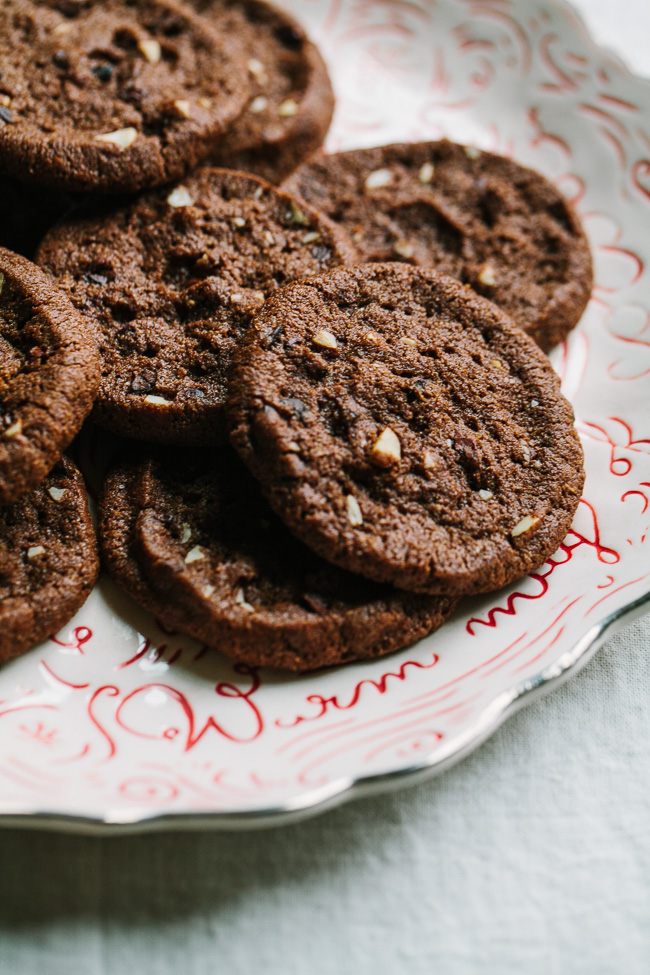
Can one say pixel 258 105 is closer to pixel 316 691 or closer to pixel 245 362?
pixel 245 362

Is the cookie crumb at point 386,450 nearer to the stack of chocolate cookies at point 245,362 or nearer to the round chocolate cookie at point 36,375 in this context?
the stack of chocolate cookies at point 245,362

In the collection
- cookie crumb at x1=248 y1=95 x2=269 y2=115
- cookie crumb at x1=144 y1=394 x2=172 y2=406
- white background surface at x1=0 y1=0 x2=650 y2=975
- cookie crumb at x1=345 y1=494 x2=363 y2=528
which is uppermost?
cookie crumb at x1=248 y1=95 x2=269 y2=115

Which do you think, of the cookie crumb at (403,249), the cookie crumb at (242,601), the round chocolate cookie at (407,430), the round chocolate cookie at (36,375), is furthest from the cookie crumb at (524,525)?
the round chocolate cookie at (36,375)

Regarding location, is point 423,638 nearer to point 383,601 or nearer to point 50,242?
point 383,601

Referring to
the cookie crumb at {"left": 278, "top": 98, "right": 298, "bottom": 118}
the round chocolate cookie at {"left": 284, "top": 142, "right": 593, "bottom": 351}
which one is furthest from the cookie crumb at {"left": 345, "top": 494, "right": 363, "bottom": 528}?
the cookie crumb at {"left": 278, "top": 98, "right": 298, "bottom": 118}

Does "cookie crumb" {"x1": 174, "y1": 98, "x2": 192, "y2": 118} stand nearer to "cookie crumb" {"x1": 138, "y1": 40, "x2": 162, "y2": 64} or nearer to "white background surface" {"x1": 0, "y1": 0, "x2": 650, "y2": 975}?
"cookie crumb" {"x1": 138, "y1": 40, "x2": 162, "y2": 64}

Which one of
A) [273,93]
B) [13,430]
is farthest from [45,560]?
[273,93]
